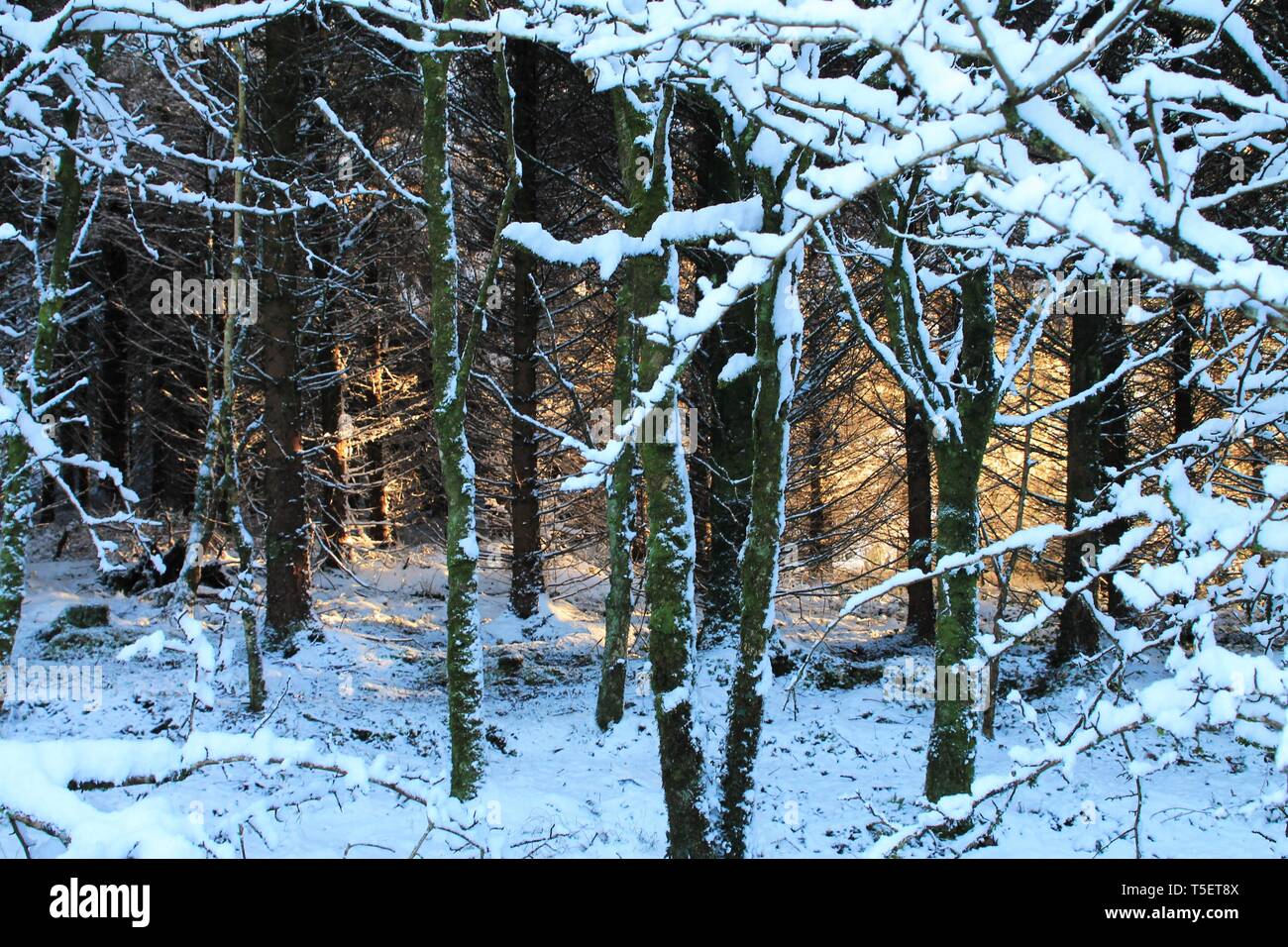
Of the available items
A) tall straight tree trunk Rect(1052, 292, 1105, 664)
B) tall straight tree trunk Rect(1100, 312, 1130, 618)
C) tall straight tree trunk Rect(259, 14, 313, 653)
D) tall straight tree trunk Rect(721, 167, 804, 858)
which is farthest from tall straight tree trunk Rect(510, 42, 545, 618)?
tall straight tree trunk Rect(1100, 312, 1130, 618)

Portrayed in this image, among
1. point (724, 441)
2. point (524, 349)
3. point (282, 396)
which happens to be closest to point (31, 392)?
point (282, 396)

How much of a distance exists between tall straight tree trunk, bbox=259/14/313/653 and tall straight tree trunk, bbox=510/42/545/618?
3.27 m

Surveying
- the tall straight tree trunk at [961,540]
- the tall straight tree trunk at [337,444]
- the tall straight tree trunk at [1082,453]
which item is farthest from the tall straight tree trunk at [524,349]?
the tall straight tree trunk at [1082,453]

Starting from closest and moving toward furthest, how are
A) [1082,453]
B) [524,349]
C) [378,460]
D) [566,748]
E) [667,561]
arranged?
[667,561], [566,748], [1082,453], [524,349], [378,460]

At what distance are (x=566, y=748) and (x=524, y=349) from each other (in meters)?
6.46

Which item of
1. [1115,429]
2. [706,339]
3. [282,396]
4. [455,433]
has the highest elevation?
[706,339]

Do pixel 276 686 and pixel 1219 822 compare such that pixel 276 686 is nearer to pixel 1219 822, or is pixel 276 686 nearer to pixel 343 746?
pixel 343 746

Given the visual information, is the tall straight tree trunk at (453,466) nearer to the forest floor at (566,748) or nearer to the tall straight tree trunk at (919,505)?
the forest floor at (566,748)

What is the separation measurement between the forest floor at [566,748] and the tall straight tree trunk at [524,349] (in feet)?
5.88

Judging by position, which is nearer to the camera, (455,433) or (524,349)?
(455,433)

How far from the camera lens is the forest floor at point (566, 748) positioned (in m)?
6.78

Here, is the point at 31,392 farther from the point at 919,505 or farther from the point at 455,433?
the point at 919,505

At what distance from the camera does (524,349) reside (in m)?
13.3
